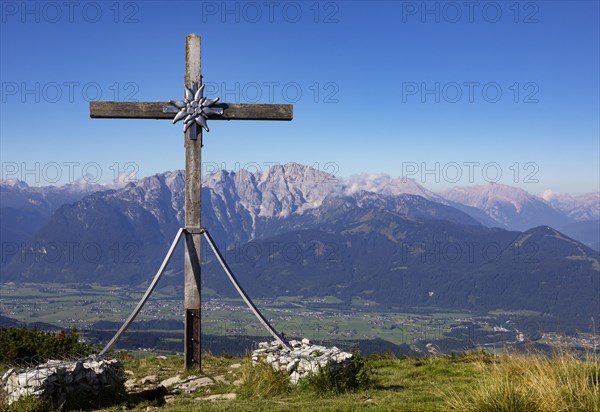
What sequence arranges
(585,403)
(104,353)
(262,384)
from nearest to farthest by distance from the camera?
1. (585,403)
2. (262,384)
3. (104,353)

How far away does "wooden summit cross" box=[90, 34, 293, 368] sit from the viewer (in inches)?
658

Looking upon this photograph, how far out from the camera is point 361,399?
1277 cm

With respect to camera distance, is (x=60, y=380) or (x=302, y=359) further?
(x=302, y=359)

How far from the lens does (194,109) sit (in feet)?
55.6

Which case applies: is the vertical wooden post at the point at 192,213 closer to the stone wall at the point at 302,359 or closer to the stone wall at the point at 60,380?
the stone wall at the point at 302,359

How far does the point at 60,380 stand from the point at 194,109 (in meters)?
8.06

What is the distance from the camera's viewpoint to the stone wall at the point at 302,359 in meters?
13.9

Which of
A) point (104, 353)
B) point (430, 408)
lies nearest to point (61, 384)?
point (104, 353)

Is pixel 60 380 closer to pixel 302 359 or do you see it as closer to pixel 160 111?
pixel 302 359

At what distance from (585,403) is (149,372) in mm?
12336

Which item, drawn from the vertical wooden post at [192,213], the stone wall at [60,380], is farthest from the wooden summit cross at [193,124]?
the stone wall at [60,380]

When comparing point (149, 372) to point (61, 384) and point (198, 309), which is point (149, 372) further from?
point (61, 384)

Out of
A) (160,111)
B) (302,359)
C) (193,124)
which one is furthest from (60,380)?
(160,111)

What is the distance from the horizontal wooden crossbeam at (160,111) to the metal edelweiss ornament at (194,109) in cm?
35
